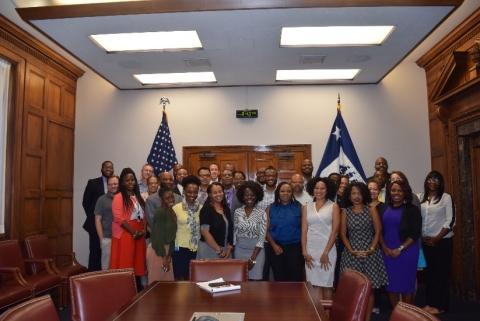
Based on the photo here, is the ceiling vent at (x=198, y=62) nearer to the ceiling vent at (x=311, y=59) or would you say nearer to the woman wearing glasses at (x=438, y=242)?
the ceiling vent at (x=311, y=59)

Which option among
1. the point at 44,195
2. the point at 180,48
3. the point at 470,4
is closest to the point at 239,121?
the point at 180,48

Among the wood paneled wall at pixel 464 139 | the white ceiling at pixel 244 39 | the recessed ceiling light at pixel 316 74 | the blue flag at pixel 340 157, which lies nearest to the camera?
the white ceiling at pixel 244 39

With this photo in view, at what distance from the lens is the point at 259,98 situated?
23.4 feet

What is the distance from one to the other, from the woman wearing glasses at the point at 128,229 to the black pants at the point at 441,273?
10.7ft

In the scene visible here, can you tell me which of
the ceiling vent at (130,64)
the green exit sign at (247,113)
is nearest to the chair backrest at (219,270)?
the ceiling vent at (130,64)

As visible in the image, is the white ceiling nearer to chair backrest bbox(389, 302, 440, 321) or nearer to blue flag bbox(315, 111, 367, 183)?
blue flag bbox(315, 111, 367, 183)

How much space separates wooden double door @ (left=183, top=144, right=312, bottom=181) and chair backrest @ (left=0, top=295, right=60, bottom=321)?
5163 millimetres

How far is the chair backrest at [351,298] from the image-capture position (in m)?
2.18

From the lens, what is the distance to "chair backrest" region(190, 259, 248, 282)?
3014 millimetres

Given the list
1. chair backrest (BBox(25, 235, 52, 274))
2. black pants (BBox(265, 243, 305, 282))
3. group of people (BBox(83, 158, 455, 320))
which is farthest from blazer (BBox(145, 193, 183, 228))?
chair backrest (BBox(25, 235, 52, 274))

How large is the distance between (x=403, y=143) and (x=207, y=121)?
328 cm

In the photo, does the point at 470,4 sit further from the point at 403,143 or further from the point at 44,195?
the point at 44,195

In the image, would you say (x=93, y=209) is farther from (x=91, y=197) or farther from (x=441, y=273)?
(x=441, y=273)

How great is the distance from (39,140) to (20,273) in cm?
223
